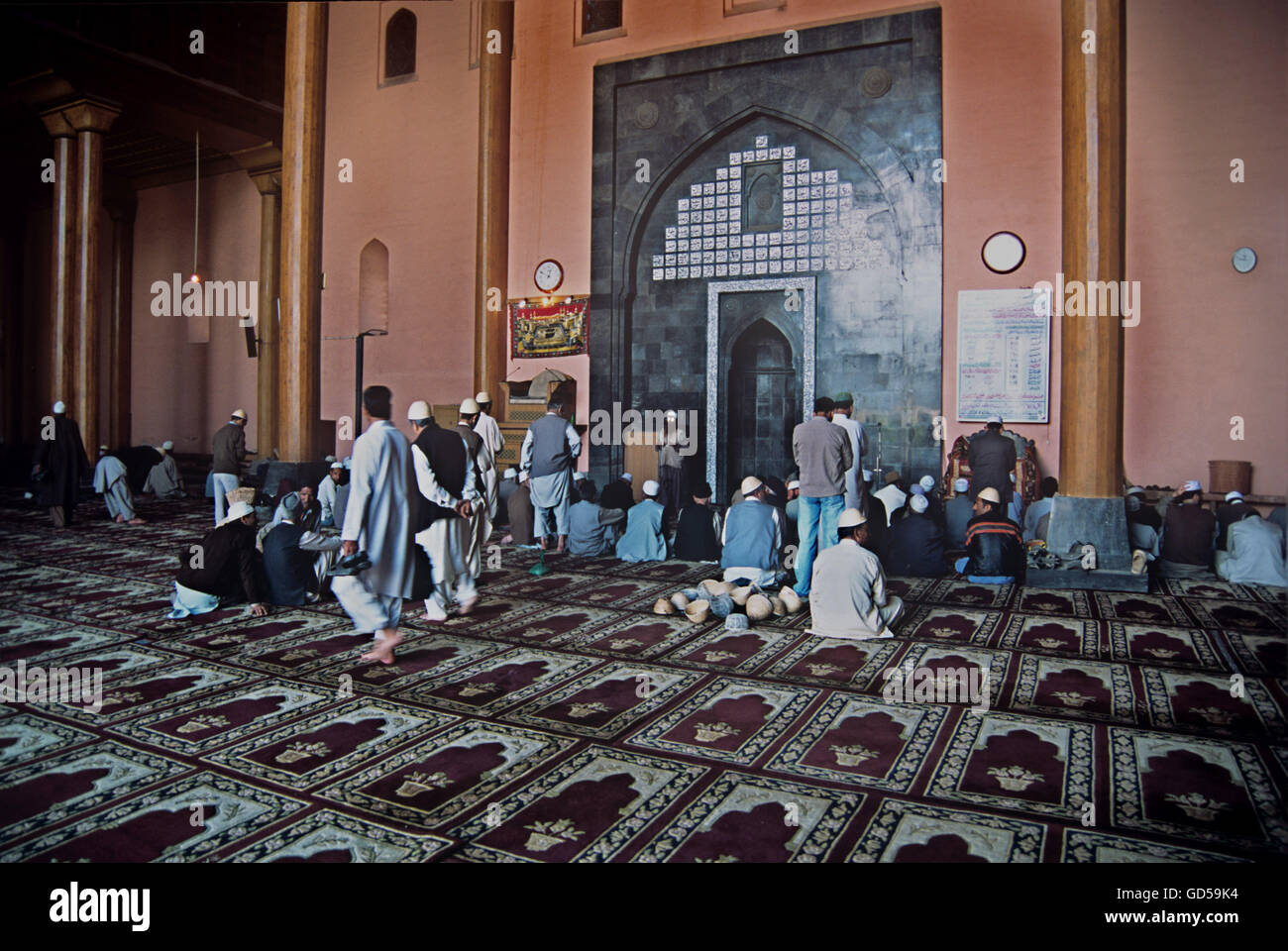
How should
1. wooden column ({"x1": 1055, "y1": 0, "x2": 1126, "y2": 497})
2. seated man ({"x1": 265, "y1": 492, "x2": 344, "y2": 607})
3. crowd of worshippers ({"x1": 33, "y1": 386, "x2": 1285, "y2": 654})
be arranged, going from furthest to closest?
wooden column ({"x1": 1055, "y1": 0, "x2": 1126, "y2": 497})
seated man ({"x1": 265, "y1": 492, "x2": 344, "y2": 607})
crowd of worshippers ({"x1": 33, "y1": 386, "x2": 1285, "y2": 654})

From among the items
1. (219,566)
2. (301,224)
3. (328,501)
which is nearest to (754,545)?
(219,566)

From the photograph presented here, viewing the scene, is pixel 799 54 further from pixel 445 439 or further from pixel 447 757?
pixel 447 757

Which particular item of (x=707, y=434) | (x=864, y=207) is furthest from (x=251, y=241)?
(x=864, y=207)

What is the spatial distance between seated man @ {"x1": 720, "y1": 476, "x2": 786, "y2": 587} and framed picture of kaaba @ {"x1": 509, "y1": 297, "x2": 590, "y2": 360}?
449cm

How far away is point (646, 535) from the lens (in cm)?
614

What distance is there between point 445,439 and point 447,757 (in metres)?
1.95

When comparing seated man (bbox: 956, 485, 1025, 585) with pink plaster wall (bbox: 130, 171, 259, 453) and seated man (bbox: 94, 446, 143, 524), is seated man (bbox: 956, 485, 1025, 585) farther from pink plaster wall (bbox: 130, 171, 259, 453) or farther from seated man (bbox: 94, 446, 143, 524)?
pink plaster wall (bbox: 130, 171, 259, 453)

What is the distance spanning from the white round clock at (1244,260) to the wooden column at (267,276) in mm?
10714

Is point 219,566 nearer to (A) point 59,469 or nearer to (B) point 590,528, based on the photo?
(B) point 590,528

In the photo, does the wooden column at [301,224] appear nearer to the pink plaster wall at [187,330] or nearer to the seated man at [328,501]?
the seated man at [328,501]

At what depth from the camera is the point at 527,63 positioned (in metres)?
9.40

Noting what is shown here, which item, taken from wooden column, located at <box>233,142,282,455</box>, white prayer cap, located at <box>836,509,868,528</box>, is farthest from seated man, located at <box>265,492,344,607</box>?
wooden column, located at <box>233,142,282,455</box>

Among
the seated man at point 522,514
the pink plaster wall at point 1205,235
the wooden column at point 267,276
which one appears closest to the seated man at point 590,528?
the seated man at point 522,514

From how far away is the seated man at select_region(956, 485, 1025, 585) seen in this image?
17.1 feet
